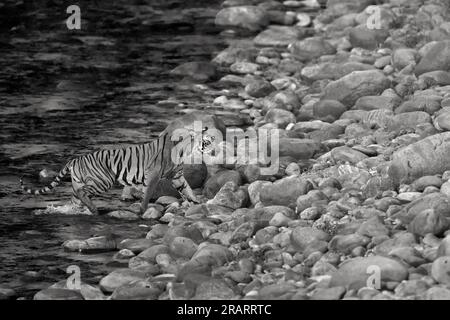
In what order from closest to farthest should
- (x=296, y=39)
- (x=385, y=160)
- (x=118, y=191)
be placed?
(x=385, y=160), (x=118, y=191), (x=296, y=39)

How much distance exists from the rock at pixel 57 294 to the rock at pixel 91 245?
148 cm

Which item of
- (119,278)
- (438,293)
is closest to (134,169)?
(119,278)

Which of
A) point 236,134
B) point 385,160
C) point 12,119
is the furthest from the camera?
point 12,119

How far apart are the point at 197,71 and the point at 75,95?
7.87ft

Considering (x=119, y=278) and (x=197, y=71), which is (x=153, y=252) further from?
(x=197, y=71)

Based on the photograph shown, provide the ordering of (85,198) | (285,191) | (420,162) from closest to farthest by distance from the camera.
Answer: (420,162) → (285,191) → (85,198)

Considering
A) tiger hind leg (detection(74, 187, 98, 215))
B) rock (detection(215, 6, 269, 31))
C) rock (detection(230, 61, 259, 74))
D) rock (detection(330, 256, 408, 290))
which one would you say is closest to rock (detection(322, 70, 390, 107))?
rock (detection(230, 61, 259, 74))

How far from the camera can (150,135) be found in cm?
1742

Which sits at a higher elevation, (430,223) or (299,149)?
(299,149)

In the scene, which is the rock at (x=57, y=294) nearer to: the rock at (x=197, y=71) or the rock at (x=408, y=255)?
the rock at (x=408, y=255)

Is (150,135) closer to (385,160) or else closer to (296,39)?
(385,160)

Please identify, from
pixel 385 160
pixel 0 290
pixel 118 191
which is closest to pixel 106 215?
pixel 118 191

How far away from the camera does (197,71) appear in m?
20.7
